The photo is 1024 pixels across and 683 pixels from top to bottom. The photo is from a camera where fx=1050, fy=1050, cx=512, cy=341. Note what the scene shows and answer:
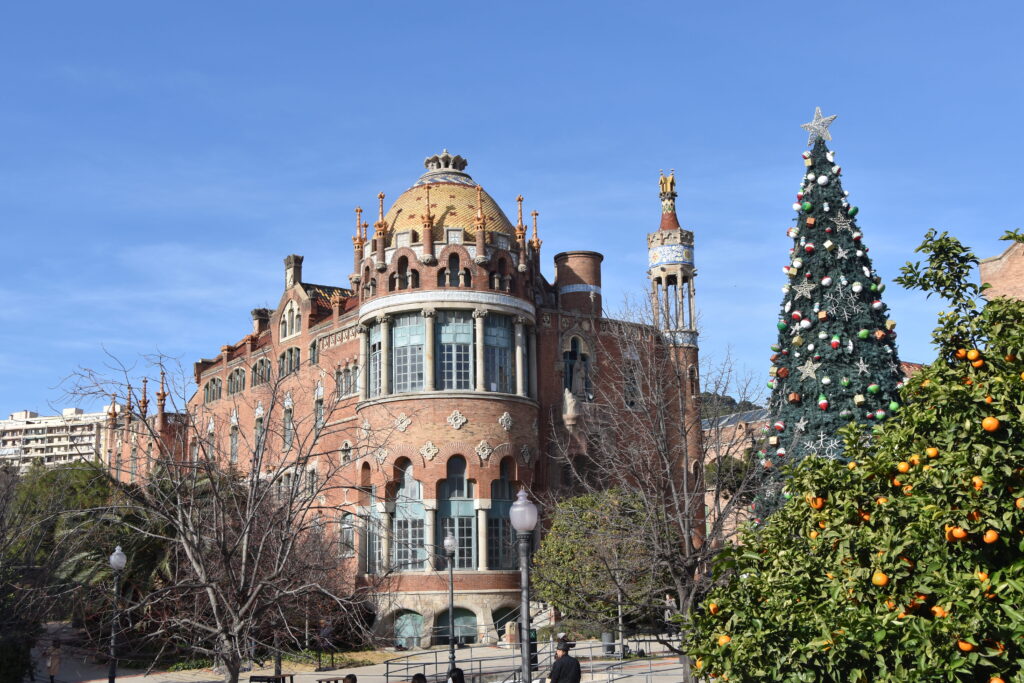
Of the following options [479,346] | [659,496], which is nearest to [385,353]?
[479,346]

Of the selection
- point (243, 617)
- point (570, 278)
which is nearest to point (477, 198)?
point (570, 278)

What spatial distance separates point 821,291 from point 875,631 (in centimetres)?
1325

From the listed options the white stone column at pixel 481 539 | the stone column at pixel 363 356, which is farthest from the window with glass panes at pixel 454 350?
the white stone column at pixel 481 539

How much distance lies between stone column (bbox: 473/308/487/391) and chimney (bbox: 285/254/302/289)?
45.7 feet

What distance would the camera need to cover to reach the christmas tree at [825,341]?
1975 centimetres

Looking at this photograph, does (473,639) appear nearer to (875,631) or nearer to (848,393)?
(848,393)

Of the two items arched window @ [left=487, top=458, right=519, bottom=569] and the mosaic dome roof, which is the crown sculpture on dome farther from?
arched window @ [left=487, top=458, right=519, bottom=569]

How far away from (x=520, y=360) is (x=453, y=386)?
2.70 metres

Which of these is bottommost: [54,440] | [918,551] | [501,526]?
[918,551]

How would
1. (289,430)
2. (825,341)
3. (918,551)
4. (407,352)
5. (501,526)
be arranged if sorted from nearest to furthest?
(918,551) < (289,430) < (825,341) < (501,526) < (407,352)

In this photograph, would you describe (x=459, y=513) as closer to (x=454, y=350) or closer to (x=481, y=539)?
(x=481, y=539)

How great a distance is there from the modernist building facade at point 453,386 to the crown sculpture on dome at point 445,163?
6 cm

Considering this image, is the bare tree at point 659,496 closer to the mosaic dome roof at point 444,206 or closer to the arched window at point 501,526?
the arched window at point 501,526

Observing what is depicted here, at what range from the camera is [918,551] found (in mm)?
8703
